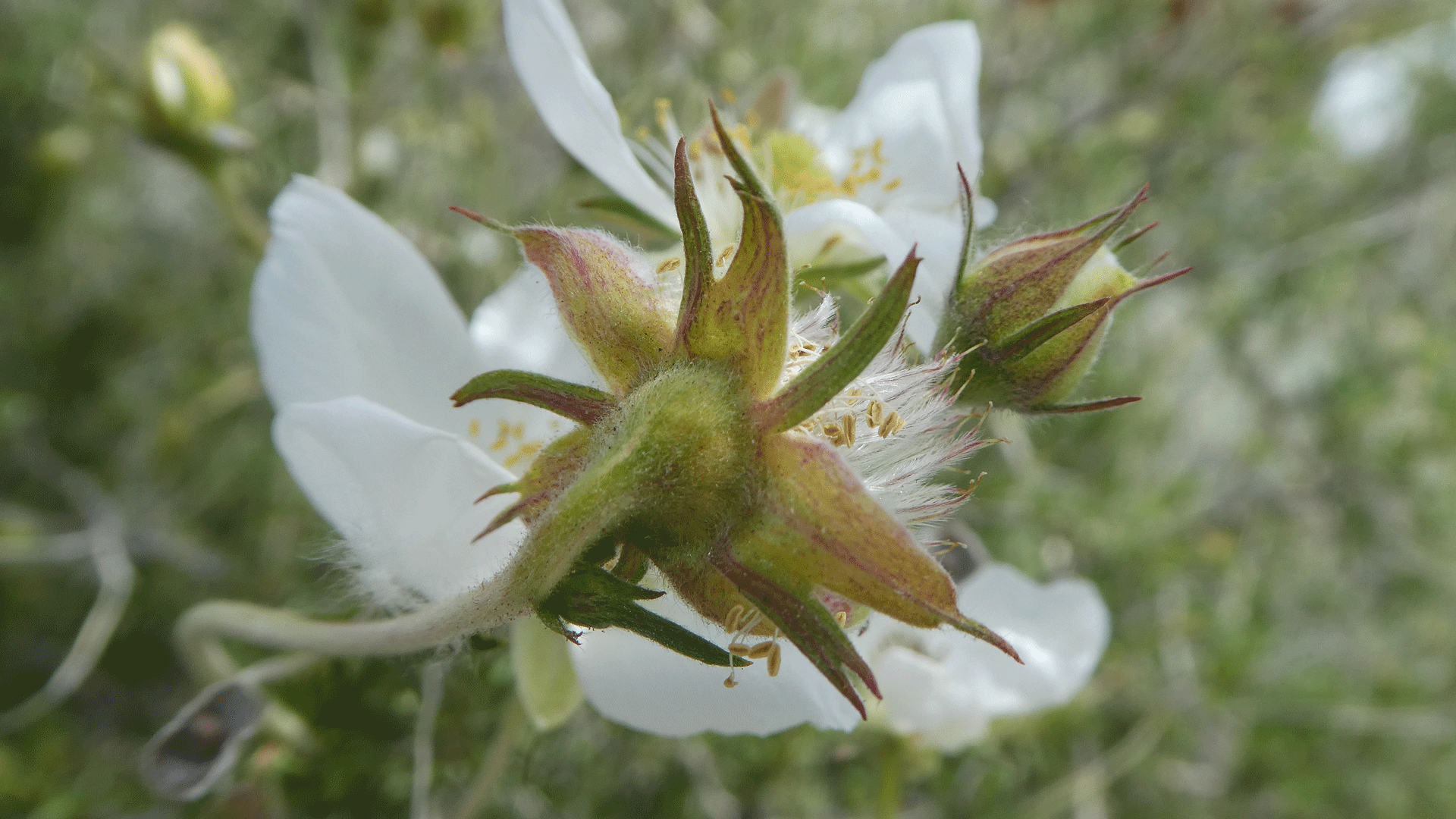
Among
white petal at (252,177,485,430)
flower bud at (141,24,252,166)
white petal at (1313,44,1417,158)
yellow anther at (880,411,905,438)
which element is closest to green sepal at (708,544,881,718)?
yellow anther at (880,411,905,438)

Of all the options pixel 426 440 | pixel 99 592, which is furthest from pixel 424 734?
pixel 99 592

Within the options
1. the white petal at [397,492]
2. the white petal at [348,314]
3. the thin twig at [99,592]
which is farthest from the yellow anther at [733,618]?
the thin twig at [99,592]

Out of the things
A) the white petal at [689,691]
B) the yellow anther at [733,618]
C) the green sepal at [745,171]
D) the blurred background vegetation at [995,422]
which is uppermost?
the green sepal at [745,171]

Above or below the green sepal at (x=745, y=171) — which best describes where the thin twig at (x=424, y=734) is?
below

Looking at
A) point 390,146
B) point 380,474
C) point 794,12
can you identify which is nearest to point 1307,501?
point 794,12

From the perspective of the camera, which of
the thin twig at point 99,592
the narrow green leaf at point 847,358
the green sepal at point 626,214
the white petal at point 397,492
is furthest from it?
the thin twig at point 99,592

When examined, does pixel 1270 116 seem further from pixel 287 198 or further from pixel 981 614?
pixel 287 198

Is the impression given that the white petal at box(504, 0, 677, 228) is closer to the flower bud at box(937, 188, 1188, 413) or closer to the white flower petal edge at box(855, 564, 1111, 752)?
the flower bud at box(937, 188, 1188, 413)

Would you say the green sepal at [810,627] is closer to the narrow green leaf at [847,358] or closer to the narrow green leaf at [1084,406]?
the narrow green leaf at [847,358]
